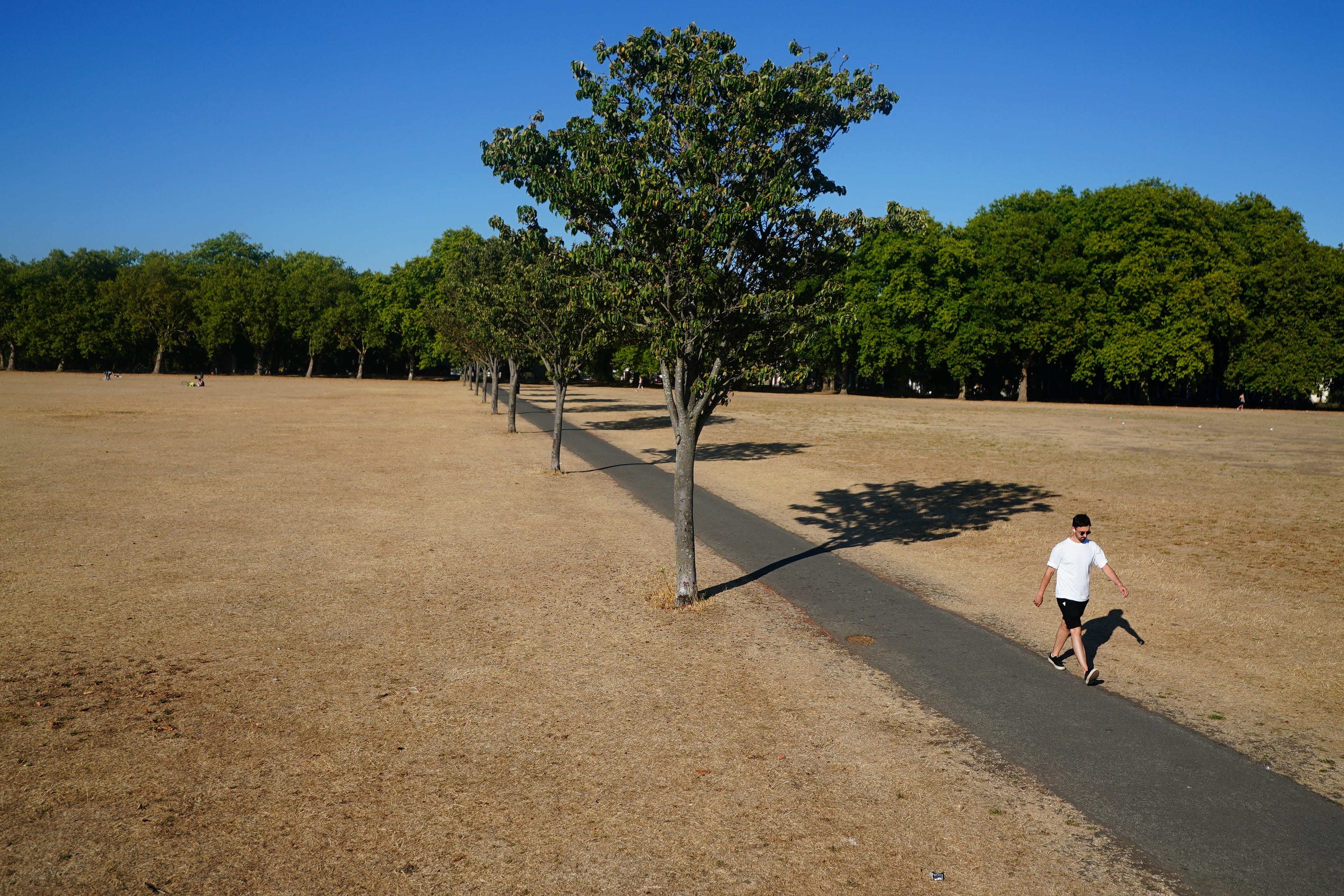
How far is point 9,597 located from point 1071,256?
244 feet

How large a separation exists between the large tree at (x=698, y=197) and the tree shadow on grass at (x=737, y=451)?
1814cm

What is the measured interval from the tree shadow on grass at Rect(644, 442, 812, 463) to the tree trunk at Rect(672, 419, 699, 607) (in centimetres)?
1771

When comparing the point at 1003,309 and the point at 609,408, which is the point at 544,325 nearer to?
the point at 609,408

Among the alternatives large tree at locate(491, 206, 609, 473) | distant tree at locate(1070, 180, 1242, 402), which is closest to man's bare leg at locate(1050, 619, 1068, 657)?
large tree at locate(491, 206, 609, 473)

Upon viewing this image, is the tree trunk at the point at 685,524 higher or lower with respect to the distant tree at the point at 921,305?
lower

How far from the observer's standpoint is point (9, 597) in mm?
11570

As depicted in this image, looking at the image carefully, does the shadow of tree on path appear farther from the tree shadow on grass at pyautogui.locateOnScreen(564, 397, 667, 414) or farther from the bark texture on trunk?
the tree shadow on grass at pyautogui.locateOnScreen(564, 397, 667, 414)

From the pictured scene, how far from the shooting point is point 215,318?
96.3 m

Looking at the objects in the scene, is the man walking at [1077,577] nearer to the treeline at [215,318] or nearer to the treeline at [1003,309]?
the treeline at [1003,309]

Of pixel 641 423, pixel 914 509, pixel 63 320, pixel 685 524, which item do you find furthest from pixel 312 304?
pixel 685 524

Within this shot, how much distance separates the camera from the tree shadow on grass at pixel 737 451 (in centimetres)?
3184

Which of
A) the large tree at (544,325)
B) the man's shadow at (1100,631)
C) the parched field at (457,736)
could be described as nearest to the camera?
the parched field at (457,736)

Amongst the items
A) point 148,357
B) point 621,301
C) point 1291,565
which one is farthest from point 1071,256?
point 148,357

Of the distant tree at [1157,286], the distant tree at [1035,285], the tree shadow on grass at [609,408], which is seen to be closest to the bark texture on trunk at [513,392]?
the tree shadow on grass at [609,408]
